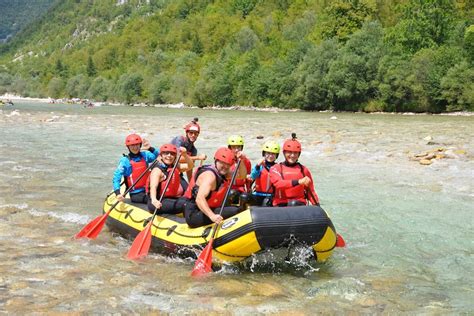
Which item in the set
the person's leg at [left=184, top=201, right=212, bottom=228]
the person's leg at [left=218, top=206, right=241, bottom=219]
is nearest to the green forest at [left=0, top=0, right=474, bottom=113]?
the person's leg at [left=218, top=206, right=241, bottom=219]

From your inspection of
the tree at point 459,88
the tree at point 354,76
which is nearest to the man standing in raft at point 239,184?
the tree at point 459,88

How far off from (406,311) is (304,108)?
164 feet

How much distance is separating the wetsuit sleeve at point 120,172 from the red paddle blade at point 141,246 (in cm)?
154

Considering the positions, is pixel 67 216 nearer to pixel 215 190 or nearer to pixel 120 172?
pixel 120 172

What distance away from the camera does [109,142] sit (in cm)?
1983

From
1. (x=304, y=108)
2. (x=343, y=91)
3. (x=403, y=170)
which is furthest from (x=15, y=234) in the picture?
(x=304, y=108)

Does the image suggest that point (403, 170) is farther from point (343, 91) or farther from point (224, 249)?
point (343, 91)

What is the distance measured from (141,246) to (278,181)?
1925 mm

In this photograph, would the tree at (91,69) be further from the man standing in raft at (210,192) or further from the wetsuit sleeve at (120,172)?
the man standing in raft at (210,192)

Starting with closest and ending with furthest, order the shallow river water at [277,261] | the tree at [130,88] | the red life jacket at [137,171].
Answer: the shallow river water at [277,261]
the red life jacket at [137,171]
the tree at [130,88]

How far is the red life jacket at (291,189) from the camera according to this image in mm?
6555

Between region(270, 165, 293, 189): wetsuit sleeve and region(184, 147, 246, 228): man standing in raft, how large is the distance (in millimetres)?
615

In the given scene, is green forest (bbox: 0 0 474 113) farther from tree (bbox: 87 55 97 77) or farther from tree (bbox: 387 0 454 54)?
tree (bbox: 87 55 97 77)

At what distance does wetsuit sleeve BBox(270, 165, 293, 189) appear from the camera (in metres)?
6.49
